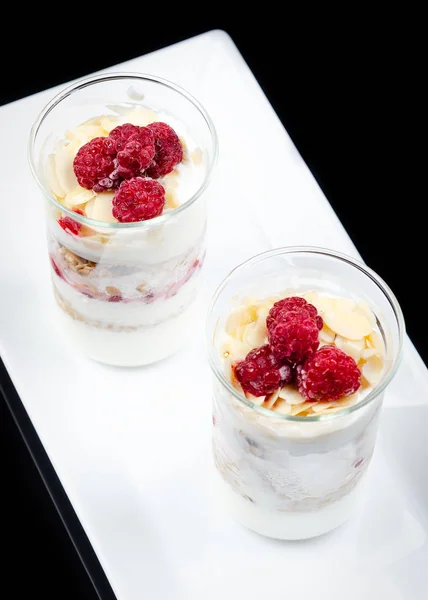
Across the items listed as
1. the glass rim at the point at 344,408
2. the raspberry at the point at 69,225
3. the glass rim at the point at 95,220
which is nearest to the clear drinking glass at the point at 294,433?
the glass rim at the point at 344,408

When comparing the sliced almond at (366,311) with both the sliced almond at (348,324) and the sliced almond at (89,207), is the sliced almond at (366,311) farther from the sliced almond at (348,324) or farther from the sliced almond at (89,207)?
the sliced almond at (89,207)

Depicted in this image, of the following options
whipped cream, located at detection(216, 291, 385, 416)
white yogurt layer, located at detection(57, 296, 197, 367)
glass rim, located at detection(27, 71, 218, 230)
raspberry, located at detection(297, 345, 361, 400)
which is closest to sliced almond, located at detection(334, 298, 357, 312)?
whipped cream, located at detection(216, 291, 385, 416)

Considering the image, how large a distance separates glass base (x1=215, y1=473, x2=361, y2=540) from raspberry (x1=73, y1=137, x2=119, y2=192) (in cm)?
55

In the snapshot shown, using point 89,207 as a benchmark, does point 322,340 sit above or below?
below

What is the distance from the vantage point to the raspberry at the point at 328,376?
178cm

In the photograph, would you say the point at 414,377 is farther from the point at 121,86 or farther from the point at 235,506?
the point at 121,86

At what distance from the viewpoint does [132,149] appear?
2.02 meters

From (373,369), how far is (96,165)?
585 mm

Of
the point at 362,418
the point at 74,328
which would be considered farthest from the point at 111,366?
the point at 362,418

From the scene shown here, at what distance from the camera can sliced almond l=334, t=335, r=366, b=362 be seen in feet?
6.14

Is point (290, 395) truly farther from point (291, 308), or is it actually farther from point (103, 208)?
point (103, 208)

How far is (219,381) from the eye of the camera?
1.81 m

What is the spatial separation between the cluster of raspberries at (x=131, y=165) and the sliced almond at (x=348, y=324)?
36cm

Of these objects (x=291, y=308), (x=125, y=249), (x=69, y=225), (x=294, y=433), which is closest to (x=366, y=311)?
(x=291, y=308)
